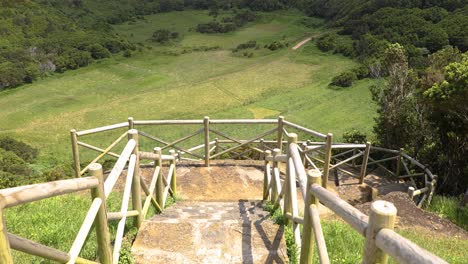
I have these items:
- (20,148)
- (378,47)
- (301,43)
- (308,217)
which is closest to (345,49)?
(378,47)

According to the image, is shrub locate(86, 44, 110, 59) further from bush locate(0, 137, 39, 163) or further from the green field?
bush locate(0, 137, 39, 163)

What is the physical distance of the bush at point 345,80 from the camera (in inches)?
1618

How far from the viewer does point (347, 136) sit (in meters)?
19.0

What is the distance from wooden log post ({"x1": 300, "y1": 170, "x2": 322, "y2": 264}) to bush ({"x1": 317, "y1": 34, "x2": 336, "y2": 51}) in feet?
190

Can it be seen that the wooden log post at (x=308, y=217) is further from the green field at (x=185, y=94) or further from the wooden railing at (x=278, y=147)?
the green field at (x=185, y=94)

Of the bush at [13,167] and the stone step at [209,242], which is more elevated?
the stone step at [209,242]

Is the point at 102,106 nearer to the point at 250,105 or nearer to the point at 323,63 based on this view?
the point at 250,105

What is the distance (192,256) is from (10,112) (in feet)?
128

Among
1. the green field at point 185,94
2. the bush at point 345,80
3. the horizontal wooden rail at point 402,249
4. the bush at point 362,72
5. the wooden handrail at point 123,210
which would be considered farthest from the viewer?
the bush at point 362,72

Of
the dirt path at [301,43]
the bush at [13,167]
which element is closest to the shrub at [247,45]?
the dirt path at [301,43]

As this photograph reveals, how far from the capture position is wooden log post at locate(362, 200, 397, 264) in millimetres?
2012

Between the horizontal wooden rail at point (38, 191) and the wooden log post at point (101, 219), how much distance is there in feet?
0.42

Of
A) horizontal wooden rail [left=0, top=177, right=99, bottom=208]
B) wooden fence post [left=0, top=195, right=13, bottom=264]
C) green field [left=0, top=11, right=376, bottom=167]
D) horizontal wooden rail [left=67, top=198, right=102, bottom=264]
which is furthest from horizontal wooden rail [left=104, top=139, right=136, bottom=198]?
green field [left=0, top=11, right=376, bottom=167]

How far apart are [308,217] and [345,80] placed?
40.2m
